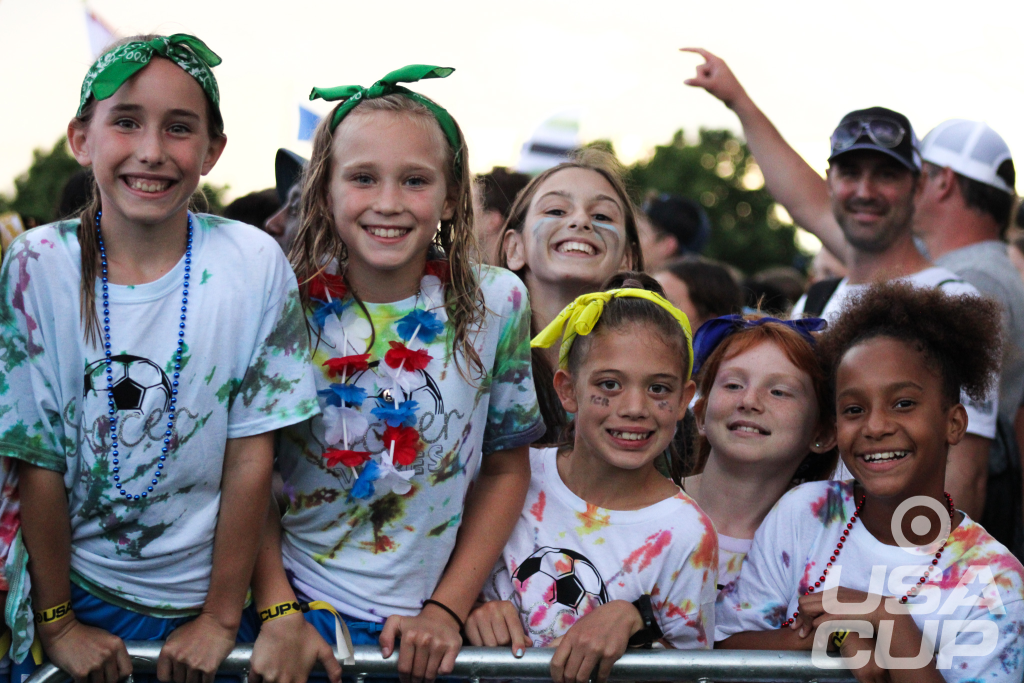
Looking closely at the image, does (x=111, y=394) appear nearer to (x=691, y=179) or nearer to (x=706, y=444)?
(x=706, y=444)

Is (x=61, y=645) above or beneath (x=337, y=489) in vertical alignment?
beneath

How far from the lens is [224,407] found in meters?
2.44

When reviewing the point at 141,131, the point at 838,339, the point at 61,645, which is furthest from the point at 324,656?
the point at 838,339

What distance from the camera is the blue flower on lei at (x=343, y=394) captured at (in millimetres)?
2578

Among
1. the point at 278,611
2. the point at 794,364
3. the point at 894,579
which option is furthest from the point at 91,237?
the point at 894,579

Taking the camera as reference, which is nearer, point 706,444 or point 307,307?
point 307,307

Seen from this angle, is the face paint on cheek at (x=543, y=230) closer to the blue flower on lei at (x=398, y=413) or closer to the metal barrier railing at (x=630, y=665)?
the blue flower on lei at (x=398, y=413)

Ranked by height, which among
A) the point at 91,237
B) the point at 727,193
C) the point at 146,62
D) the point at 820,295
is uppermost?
the point at 146,62

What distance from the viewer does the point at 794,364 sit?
3.15m

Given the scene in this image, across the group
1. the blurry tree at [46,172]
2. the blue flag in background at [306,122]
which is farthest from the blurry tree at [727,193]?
the blue flag in background at [306,122]

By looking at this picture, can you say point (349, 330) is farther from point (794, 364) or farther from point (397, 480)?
point (794, 364)

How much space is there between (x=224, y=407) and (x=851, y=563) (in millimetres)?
1761

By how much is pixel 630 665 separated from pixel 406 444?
80cm

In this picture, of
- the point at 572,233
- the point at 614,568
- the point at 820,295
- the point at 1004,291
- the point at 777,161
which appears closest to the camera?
the point at 614,568
